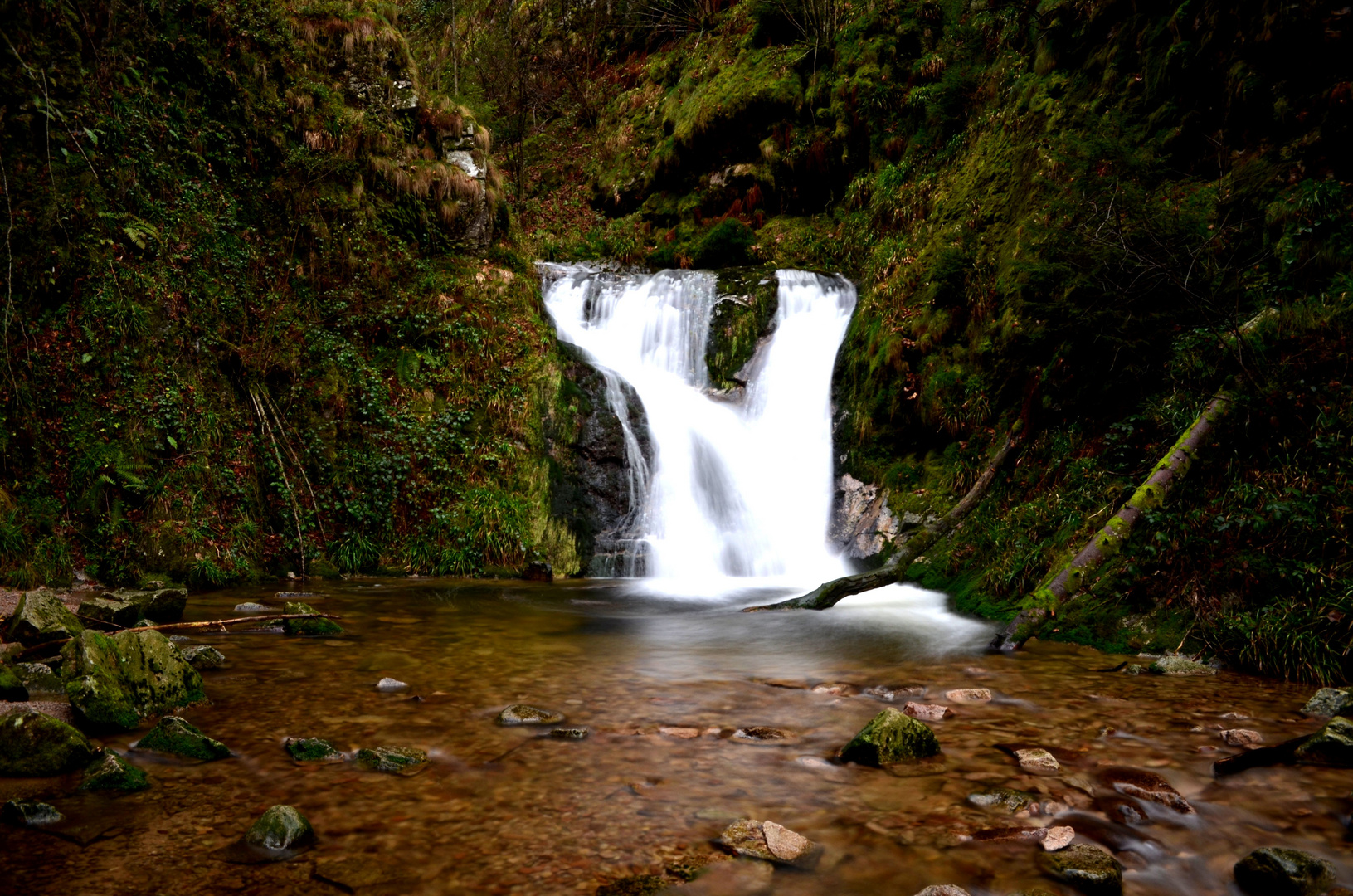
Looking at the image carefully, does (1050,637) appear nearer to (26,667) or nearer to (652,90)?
(26,667)

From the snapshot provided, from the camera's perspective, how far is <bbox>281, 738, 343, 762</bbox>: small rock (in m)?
3.28

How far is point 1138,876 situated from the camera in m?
2.40

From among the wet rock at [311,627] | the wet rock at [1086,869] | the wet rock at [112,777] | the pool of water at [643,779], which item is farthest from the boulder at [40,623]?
the wet rock at [1086,869]

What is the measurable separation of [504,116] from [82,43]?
17.7 m

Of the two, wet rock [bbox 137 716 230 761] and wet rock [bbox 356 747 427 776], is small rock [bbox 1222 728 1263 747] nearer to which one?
wet rock [bbox 356 747 427 776]

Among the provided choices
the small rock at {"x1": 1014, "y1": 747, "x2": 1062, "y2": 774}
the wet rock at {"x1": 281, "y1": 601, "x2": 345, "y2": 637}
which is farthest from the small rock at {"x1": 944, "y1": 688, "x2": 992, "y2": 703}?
the wet rock at {"x1": 281, "y1": 601, "x2": 345, "y2": 637}

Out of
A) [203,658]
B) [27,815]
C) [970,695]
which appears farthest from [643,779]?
[203,658]

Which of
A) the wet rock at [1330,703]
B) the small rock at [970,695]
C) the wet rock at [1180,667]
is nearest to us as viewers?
the wet rock at [1330,703]

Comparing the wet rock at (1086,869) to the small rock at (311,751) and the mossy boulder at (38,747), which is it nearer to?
the small rock at (311,751)

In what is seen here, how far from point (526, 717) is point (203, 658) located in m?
2.38

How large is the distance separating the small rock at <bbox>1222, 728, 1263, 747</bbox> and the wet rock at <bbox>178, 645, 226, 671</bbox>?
18.9ft

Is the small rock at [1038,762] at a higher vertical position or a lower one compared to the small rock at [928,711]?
higher

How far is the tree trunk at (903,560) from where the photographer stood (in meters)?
7.83

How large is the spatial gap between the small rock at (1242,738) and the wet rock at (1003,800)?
1.36 metres
